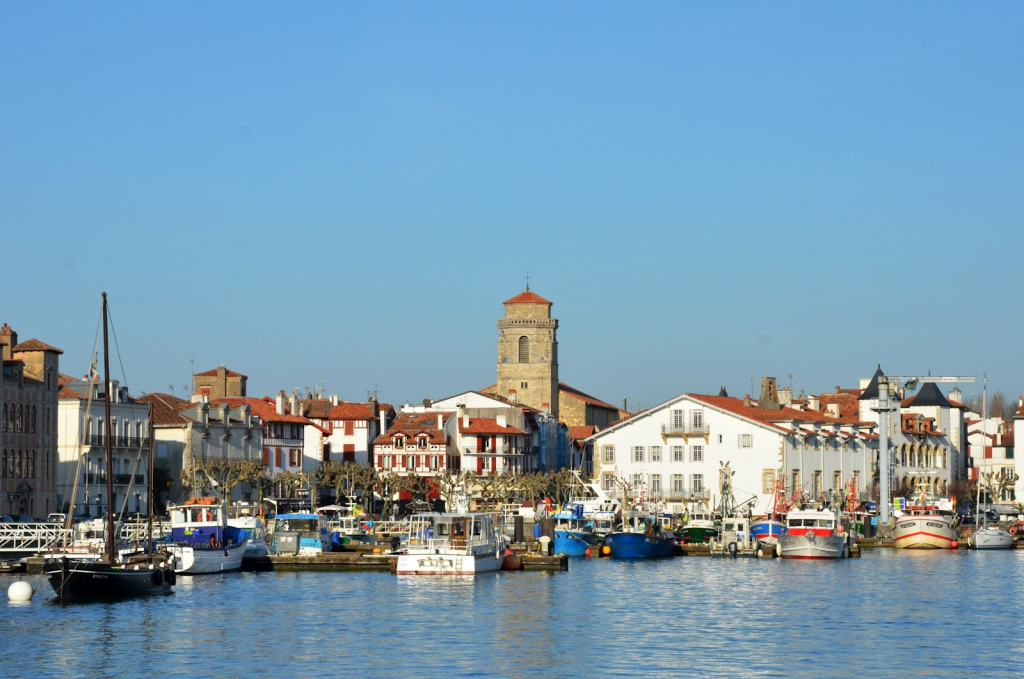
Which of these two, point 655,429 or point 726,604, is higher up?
point 655,429

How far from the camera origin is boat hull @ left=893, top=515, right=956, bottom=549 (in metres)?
100

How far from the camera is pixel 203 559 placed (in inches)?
2847

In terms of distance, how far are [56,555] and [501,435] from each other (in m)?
75.8

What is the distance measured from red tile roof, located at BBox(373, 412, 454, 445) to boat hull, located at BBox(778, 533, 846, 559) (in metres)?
53.3

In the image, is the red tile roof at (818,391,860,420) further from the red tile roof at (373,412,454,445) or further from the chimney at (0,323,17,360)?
the chimney at (0,323,17,360)

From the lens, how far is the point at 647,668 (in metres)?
43.0

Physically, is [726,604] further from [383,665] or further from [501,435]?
[501,435]

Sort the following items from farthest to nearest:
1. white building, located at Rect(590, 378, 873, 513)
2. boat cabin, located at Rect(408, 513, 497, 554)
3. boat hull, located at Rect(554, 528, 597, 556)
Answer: white building, located at Rect(590, 378, 873, 513) → boat hull, located at Rect(554, 528, 597, 556) → boat cabin, located at Rect(408, 513, 497, 554)

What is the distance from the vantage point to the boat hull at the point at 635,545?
87.8 meters

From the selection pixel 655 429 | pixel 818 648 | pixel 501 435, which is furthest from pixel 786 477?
pixel 818 648

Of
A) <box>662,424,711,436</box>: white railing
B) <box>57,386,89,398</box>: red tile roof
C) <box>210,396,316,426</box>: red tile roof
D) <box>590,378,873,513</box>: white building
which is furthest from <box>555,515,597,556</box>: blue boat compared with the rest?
<box>210,396,316,426</box>: red tile roof

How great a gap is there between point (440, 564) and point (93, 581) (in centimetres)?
1650

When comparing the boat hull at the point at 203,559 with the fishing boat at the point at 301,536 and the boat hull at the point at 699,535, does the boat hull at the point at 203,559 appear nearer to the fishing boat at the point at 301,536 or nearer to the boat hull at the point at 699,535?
the fishing boat at the point at 301,536

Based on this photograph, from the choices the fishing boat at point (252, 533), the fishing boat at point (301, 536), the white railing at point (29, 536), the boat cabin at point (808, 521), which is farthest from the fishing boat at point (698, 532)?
the white railing at point (29, 536)
